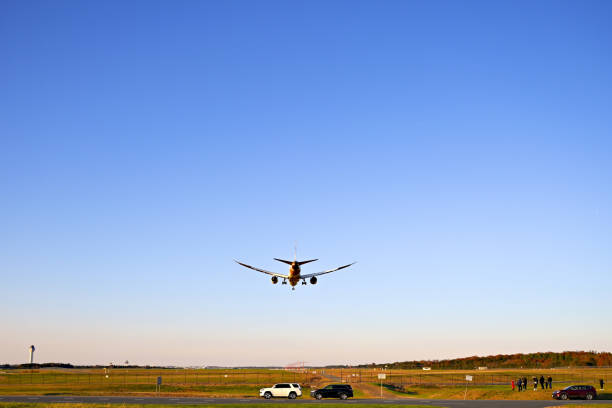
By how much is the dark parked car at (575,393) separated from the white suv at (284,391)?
30.9 meters

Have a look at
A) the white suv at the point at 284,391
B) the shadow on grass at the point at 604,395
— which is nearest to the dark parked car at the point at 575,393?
the shadow on grass at the point at 604,395

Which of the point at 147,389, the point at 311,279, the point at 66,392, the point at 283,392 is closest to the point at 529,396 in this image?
the point at 283,392

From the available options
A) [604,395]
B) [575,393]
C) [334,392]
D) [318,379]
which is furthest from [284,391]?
[318,379]

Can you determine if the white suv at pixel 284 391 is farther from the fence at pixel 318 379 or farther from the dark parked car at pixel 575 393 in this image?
the dark parked car at pixel 575 393

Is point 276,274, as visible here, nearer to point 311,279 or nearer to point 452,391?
point 311,279

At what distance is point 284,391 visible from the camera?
2852 inches

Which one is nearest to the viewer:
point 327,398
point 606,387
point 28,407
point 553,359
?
point 28,407

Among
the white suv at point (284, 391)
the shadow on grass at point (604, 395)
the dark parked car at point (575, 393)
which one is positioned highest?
the white suv at point (284, 391)

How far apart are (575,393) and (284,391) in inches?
1366

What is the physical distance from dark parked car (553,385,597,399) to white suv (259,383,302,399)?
30865 mm

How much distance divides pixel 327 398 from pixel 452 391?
1991 centimetres

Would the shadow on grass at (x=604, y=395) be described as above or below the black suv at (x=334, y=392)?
below

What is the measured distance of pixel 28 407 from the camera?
189 feet

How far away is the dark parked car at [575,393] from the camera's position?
70688mm
